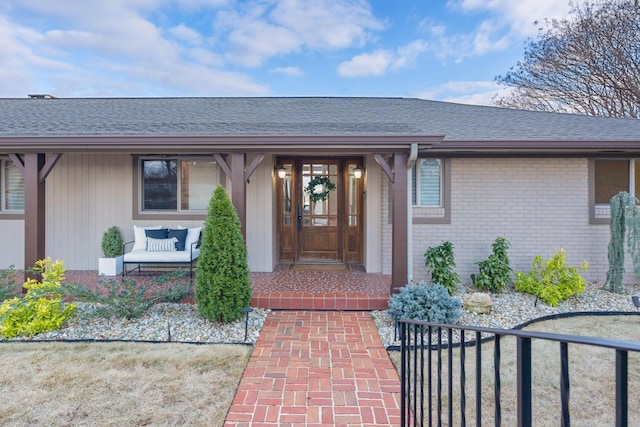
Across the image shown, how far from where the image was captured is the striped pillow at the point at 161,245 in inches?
235

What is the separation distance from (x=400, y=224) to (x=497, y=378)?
11.7 ft

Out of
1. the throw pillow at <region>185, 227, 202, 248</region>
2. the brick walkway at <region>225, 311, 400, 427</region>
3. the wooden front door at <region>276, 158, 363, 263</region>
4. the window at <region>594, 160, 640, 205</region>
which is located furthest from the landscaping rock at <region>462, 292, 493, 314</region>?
the throw pillow at <region>185, 227, 202, 248</region>

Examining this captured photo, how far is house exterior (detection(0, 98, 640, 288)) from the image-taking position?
4.93 metres

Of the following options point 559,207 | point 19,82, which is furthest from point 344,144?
point 19,82

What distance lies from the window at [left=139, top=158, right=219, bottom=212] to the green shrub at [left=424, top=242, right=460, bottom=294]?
4261 mm

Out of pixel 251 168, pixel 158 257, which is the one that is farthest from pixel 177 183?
pixel 251 168

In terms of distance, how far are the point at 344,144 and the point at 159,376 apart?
3.43 meters

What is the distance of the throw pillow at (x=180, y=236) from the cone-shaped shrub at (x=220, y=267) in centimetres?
218

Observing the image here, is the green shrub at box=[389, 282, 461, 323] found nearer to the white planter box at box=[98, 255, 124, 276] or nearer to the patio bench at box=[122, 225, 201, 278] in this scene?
the patio bench at box=[122, 225, 201, 278]

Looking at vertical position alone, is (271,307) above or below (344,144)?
below

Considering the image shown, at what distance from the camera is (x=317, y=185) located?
7.22 m

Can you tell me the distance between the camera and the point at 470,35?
516 inches

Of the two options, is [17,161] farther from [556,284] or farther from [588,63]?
[588,63]

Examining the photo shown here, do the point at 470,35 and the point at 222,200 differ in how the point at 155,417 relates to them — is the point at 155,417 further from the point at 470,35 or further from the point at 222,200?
the point at 470,35
